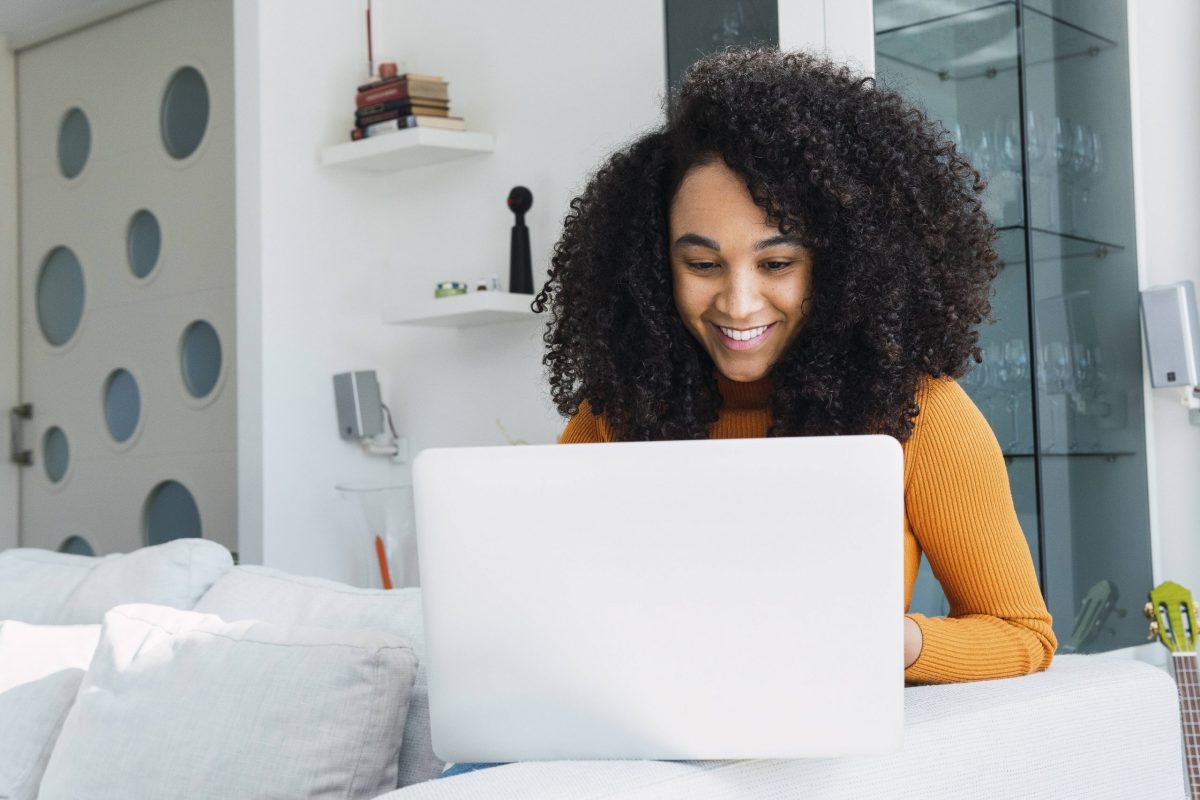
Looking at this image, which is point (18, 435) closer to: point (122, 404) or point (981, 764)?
point (122, 404)

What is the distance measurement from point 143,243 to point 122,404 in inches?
22.1

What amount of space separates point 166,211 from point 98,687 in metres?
2.99

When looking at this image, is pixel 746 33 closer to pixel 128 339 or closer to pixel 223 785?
pixel 223 785

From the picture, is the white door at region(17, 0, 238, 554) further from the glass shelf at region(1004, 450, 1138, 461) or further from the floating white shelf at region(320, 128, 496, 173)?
the glass shelf at region(1004, 450, 1138, 461)

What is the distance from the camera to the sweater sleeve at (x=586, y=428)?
1723 millimetres

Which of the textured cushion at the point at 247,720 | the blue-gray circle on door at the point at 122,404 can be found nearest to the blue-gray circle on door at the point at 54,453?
the blue-gray circle on door at the point at 122,404

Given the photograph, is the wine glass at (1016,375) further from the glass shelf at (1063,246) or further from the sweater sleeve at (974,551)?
the sweater sleeve at (974,551)

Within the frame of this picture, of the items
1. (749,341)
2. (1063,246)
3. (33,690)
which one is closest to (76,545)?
(33,690)

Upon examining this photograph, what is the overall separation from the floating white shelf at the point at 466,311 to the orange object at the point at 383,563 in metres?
0.62

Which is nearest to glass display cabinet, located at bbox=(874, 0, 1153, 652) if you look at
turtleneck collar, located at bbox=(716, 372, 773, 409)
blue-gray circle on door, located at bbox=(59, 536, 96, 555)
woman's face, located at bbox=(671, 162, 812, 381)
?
turtleneck collar, located at bbox=(716, 372, 773, 409)

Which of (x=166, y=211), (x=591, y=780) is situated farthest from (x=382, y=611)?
(x=166, y=211)

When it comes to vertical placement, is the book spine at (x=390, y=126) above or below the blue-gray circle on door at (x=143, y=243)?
above

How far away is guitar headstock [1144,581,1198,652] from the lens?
7.92 ft

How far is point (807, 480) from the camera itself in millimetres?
939
